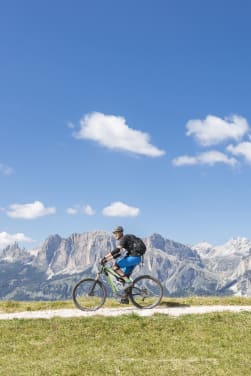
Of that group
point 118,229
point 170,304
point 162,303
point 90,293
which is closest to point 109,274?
Result: point 90,293

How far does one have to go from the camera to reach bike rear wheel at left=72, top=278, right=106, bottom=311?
21916 mm

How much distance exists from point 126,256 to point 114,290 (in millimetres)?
1723

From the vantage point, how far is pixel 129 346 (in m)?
14.9

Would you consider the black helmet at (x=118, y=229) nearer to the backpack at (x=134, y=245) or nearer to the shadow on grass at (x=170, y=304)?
the backpack at (x=134, y=245)

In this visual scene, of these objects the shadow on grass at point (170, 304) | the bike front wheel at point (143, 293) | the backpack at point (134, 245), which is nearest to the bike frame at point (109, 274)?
the bike front wheel at point (143, 293)

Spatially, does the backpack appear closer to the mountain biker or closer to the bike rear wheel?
the mountain biker

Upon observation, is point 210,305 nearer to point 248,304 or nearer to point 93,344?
point 248,304

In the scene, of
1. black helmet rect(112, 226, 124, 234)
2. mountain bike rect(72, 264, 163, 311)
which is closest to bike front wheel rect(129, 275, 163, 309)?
mountain bike rect(72, 264, 163, 311)

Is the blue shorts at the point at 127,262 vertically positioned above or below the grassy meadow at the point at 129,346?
above

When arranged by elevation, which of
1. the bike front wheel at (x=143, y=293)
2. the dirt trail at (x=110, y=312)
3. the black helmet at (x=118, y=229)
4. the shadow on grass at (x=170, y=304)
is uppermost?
the black helmet at (x=118, y=229)

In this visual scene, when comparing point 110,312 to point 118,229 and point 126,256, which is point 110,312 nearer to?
point 126,256

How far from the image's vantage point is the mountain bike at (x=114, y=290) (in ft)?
71.9

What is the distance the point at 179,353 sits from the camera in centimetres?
1409

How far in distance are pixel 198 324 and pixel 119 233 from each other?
645 centimetres
